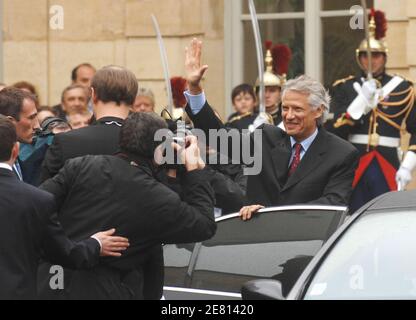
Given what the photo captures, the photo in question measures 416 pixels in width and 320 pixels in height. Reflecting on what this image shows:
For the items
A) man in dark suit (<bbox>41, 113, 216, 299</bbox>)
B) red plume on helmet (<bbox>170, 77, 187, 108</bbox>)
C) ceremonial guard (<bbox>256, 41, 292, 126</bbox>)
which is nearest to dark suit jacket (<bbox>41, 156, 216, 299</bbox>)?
man in dark suit (<bbox>41, 113, 216, 299</bbox>)

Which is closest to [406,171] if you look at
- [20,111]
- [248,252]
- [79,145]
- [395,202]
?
[248,252]

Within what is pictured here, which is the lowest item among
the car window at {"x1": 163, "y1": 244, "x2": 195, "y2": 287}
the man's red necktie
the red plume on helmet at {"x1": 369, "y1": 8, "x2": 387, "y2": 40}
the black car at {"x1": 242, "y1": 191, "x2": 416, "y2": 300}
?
the car window at {"x1": 163, "y1": 244, "x2": 195, "y2": 287}

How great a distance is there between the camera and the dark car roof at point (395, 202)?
6.62 m

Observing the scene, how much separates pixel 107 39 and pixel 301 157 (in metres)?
6.72

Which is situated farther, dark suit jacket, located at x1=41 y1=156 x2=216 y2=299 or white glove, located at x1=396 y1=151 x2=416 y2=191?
white glove, located at x1=396 y1=151 x2=416 y2=191

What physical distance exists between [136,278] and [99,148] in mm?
625

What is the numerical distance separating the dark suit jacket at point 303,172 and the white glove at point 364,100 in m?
3.10

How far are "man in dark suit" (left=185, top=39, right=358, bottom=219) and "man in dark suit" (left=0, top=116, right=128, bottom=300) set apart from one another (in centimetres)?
206

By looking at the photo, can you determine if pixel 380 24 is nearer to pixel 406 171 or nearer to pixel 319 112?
pixel 406 171

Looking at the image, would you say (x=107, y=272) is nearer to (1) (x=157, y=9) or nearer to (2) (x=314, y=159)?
(2) (x=314, y=159)

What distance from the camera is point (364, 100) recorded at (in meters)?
11.9

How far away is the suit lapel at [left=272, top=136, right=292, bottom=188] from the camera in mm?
8664

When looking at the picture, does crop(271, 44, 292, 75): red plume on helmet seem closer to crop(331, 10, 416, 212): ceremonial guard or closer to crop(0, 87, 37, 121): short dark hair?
crop(331, 10, 416, 212): ceremonial guard
